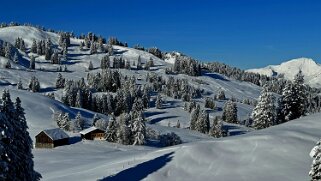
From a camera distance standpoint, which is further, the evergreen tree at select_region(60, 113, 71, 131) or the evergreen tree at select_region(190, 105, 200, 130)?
the evergreen tree at select_region(190, 105, 200, 130)

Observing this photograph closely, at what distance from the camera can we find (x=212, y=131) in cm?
12975

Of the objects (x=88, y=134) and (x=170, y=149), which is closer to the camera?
(x=170, y=149)

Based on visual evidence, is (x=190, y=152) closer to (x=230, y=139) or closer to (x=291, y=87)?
(x=230, y=139)

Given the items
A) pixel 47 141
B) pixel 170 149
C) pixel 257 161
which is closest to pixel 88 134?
pixel 47 141

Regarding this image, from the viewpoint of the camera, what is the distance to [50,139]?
302 feet

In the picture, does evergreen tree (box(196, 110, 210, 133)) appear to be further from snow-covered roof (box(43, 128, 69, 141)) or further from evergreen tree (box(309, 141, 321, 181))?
evergreen tree (box(309, 141, 321, 181))

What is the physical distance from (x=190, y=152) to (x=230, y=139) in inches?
216

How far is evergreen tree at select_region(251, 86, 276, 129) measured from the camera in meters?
71.8

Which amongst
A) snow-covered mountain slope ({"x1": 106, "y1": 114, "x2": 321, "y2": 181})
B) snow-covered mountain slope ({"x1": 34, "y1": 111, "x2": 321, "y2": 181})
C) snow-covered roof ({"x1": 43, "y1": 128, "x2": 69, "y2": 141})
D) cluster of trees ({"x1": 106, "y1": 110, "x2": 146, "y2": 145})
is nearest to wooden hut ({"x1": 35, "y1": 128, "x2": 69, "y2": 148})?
snow-covered roof ({"x1": 43, "y1": 128, "x2": 69, "y2": 141})

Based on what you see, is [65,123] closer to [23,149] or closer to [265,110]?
[265,110]

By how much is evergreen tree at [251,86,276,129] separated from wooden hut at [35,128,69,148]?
42.6m

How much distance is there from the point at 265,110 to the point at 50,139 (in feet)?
150

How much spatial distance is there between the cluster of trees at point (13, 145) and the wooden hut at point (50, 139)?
5549 cm

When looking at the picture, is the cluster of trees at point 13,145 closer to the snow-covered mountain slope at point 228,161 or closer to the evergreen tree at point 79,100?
the snow-covered mountain slope at point 228,161
